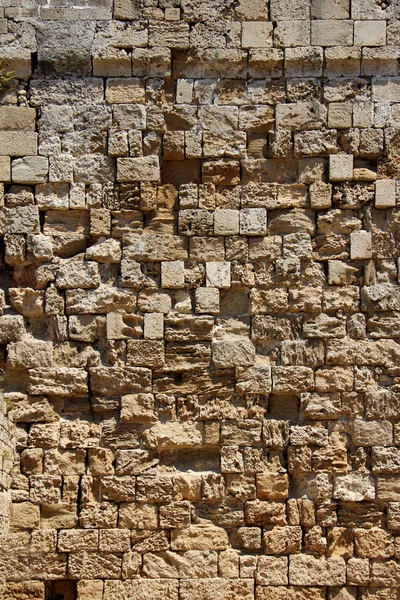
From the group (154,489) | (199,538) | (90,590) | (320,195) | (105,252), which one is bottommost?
(90,590)

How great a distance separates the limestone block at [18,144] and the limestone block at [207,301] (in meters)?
1.83

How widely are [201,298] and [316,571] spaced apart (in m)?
2.34

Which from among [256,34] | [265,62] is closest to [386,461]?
[265,62]

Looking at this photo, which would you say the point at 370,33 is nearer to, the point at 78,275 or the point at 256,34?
the point at 256,34

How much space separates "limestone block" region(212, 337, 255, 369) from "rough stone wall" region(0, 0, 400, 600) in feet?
0.08

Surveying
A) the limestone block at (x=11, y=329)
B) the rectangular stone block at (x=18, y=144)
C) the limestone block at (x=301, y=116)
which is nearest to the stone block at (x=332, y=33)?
the limestone block at (x=301, y=116)

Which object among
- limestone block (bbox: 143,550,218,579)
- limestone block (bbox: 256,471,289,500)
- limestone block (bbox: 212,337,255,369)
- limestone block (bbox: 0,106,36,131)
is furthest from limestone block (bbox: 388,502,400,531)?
limestone block (bbox: 0,106,36,131)

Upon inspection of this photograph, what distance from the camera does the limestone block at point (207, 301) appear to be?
7.53 metres

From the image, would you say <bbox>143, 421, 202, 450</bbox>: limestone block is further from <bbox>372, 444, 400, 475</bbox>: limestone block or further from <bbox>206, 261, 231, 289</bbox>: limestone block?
<bbox>372, 444, 400, 475</bbox>: limestone block

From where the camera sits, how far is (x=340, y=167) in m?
7.66

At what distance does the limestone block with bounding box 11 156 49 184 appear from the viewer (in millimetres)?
7660

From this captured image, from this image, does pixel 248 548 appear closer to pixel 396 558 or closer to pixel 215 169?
pixel 396 558

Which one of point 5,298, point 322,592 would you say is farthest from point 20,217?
point 322,592

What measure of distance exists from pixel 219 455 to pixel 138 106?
297 cm
